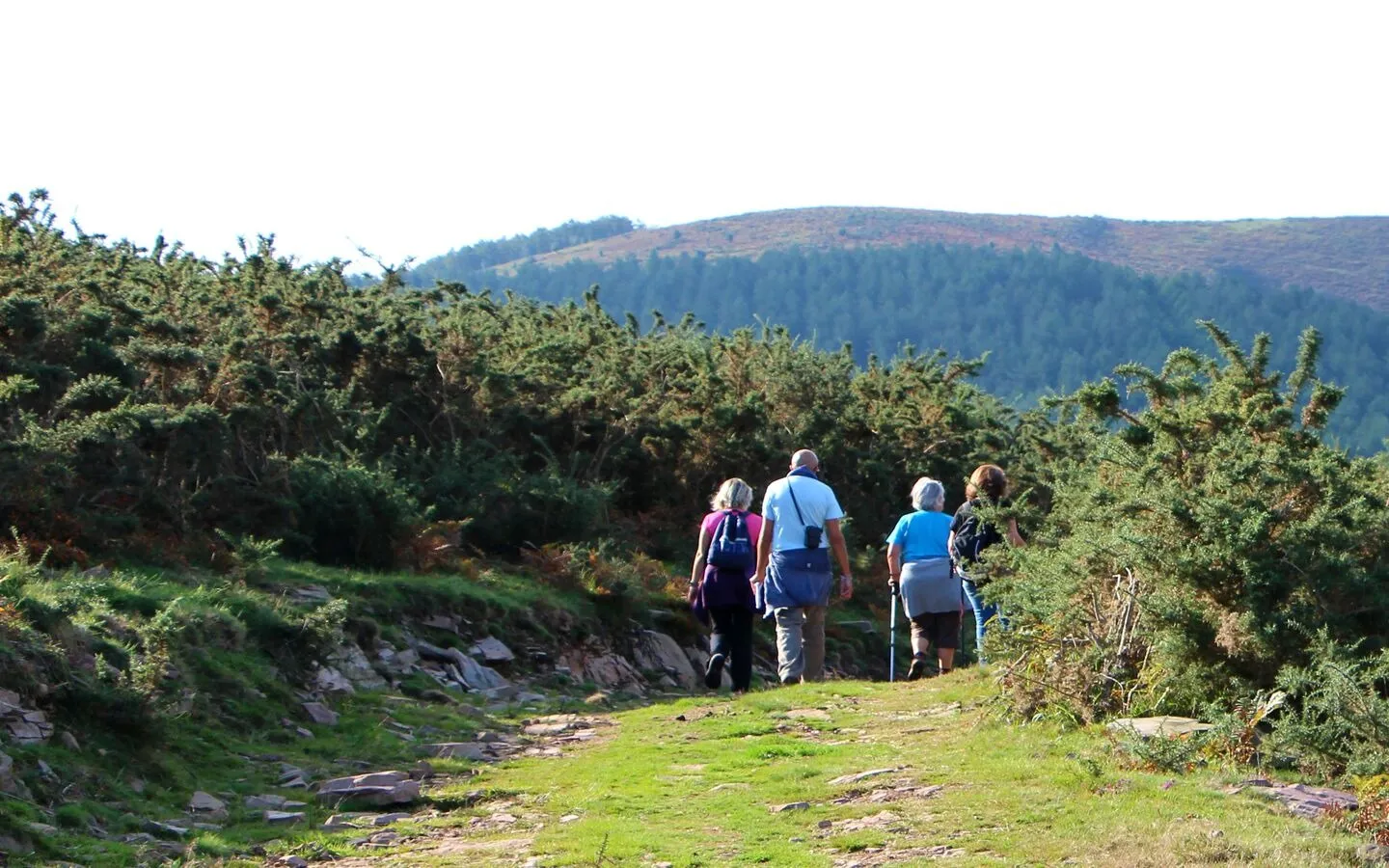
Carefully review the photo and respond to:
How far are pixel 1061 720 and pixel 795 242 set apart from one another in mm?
174217

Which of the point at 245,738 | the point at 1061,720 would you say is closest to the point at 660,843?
the point at 1061,720

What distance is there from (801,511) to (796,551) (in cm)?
34

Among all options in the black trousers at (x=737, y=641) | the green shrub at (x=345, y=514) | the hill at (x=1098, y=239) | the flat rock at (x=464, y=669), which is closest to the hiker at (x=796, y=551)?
the black trousers at (x=737, y=641)

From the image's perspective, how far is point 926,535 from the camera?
14375 millimetres

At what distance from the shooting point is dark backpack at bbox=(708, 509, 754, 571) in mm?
14152

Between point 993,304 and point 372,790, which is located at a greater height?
point 372,790

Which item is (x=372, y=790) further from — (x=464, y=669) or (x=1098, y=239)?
(x=1098, y=239)

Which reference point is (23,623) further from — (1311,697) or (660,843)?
(1311,697)

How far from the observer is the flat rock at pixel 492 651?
15175 mm

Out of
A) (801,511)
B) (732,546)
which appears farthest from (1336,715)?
(732,546)

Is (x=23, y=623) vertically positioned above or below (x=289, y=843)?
above

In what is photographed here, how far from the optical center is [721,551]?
14164mm

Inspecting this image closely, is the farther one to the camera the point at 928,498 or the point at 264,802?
the point at 928,498

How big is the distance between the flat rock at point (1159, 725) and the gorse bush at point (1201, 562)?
25 cm
